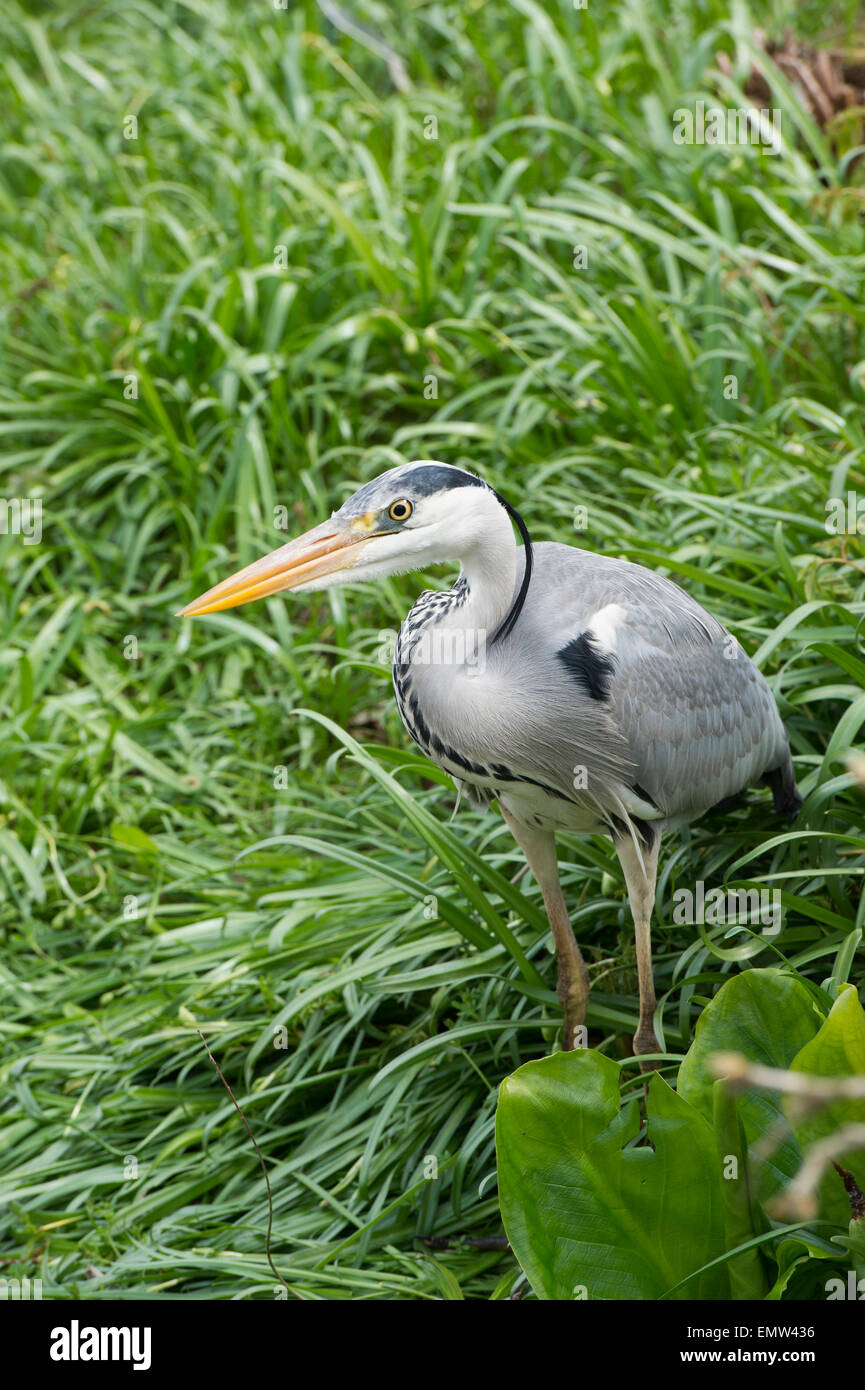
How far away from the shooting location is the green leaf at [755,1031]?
212cm

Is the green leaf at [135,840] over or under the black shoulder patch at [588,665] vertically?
under

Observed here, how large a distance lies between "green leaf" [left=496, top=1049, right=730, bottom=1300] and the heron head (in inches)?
36.2

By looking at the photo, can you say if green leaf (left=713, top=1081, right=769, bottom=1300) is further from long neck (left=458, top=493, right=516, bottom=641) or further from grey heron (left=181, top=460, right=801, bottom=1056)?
long neck (left=458, top=493, right=516, bottom=641)

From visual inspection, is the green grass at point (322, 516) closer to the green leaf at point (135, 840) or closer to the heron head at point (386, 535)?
the green leaf at point (135, 840)

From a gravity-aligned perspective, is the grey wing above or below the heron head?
below

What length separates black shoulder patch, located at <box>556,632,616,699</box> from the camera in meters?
2.46

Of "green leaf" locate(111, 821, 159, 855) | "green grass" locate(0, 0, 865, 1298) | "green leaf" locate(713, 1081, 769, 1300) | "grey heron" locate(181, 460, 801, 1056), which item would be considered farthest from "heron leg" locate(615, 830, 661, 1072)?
"green leaf" locate(111, 821, 159, 855)

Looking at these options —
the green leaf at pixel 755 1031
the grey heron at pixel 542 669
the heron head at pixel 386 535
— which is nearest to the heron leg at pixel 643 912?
the grey heron at pixel 542 669

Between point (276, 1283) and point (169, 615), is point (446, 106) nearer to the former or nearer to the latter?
point (169, 615)

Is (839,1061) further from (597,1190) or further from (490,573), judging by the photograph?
(490,573)

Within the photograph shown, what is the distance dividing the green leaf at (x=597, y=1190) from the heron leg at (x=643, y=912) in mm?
487

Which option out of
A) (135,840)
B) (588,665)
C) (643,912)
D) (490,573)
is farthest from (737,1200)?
(135,840)
